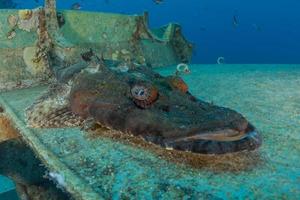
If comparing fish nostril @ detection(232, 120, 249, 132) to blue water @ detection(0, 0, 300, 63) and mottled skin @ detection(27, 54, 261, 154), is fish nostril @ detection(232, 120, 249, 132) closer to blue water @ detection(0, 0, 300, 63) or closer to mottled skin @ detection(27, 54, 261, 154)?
mottled skin @ detection(27, 54, 261, 154)

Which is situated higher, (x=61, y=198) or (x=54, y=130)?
(x=54, y=130)

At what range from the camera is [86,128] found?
327 centimetres

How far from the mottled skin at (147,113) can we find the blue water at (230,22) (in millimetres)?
86650

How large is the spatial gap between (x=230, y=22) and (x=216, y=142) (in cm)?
13175

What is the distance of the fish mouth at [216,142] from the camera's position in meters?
2.35

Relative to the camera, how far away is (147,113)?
2.74 m

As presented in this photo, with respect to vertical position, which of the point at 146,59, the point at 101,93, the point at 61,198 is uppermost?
the point at 101,93

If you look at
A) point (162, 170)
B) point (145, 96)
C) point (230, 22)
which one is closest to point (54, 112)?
point (145, 96)

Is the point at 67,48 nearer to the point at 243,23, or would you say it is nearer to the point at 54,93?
the point at 54,93

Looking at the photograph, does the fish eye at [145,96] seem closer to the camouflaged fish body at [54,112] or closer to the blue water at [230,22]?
the camouflaged fish body at [54,112]

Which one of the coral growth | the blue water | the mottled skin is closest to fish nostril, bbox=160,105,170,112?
the mottled skin

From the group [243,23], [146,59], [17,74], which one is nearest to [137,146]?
[17,74]

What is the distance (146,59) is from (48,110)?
452 centimetres

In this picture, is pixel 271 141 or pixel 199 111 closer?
pixel 199 111
